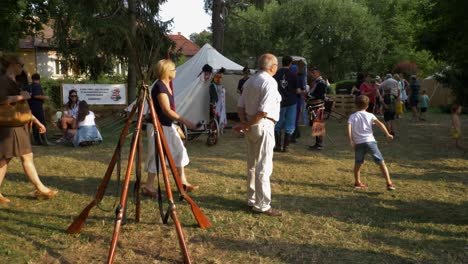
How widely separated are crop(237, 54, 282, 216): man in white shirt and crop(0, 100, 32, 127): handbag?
252 cm

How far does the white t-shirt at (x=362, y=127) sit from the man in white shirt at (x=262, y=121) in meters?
1.87

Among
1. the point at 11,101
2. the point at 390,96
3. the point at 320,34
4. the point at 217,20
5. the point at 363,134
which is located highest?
the point at 320,34

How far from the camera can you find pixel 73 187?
623 centimetres

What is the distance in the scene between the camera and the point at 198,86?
12.3 meters

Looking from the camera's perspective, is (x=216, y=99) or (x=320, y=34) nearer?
(x=216, y=99)

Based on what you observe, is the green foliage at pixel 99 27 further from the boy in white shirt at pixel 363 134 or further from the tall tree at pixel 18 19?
the boy in white shirt at pixel 363 134

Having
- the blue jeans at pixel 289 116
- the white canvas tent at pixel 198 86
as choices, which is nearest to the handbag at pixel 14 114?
the blue jeans at pixel 289 116

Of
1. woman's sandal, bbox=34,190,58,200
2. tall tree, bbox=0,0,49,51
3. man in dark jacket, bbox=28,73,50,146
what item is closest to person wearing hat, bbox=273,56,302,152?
woman's sandal, bbox=34,190,58,200

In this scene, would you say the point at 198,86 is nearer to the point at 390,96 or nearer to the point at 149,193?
the point at 390,96

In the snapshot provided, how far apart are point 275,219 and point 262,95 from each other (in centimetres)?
137

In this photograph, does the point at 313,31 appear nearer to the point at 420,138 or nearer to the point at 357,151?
the point at 420,138

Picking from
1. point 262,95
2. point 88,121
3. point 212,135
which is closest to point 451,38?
point 212,135

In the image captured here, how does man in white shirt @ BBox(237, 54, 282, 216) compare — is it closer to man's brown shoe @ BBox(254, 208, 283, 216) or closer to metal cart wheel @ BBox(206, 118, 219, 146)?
man's brown shoe @ BBox(254, 208, 283, 216)

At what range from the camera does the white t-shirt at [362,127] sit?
20.4ft
